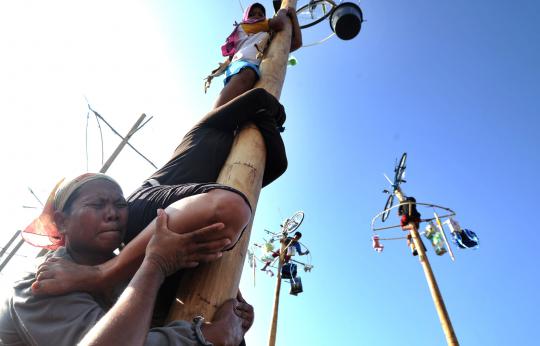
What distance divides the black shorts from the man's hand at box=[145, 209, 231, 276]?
164 millimetres

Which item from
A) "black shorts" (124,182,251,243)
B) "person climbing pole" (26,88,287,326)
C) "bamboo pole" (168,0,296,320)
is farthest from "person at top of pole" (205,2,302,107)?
"black shorts" (124,182,251,243)

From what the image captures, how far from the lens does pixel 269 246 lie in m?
11.8

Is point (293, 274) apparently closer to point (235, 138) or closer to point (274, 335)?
point (274, 335)

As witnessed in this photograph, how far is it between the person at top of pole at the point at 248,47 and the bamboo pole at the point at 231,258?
0.47 ft

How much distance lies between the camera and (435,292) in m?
7.65

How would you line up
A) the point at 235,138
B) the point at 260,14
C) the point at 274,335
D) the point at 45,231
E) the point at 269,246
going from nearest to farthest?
1. the point at 45,231
2. the point at 235,138
3. the point at 260,14
4. the point at 274,335
5. the point at 269,246

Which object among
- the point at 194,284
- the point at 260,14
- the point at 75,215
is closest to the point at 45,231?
the point at 75,215

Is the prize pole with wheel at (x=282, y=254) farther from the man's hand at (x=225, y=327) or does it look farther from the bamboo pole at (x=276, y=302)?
the man's hand at (x=225, y=327)

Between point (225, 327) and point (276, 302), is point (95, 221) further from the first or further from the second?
point (276, 302)

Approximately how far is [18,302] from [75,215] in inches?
15.1

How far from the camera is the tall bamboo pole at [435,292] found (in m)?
6.86

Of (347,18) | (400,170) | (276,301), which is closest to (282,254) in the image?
(276,301)

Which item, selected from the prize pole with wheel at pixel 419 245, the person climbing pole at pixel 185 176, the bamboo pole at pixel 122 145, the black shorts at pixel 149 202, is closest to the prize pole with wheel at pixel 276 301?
the prize pole with wheel at pixel 419 245

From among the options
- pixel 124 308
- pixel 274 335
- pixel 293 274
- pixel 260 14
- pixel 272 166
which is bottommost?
pixel 124 308
